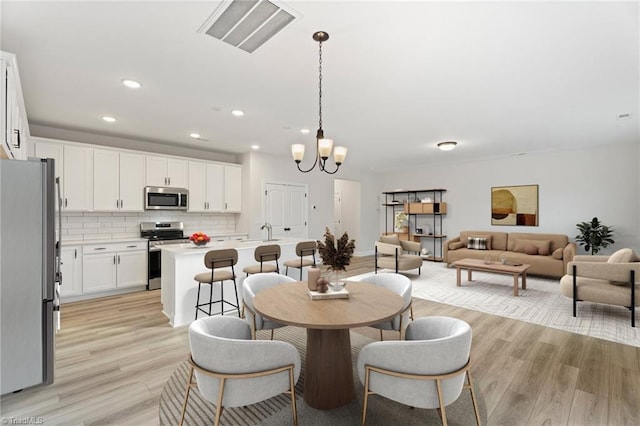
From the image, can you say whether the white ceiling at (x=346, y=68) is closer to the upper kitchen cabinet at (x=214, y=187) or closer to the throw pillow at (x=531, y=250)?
the upper kitchen cabinet at (x=214, y=187)

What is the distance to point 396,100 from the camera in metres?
3.70

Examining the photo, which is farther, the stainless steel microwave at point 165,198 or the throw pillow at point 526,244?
the throw pillow at point 526,244

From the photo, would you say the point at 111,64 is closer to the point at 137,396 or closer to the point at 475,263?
the point at 137,396

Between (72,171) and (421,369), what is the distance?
557 centimetres

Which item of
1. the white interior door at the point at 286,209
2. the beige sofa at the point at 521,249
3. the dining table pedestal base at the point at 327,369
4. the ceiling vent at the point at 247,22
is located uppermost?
the ceiling vent at the point at 247,22

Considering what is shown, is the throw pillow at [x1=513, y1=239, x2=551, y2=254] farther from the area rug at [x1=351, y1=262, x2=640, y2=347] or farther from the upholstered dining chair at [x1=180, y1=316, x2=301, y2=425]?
the upholstered dining chair at [x1=180, y1=316, x2=301, y2=425]

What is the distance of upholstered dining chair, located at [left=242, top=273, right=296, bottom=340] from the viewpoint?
8.52 feet

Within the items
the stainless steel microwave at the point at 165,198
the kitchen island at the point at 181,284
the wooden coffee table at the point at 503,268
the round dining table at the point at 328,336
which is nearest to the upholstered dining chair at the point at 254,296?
the round dining table at the point at 328,336

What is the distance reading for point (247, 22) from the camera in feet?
7.08

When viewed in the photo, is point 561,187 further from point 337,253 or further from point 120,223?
point 120,223

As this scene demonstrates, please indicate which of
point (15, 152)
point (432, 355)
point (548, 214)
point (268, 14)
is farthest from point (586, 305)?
point (15, 152)

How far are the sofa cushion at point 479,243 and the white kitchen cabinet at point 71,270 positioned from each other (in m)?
7.73

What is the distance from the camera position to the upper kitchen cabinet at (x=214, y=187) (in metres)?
6.11

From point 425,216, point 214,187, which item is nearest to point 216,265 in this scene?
point 214,187
